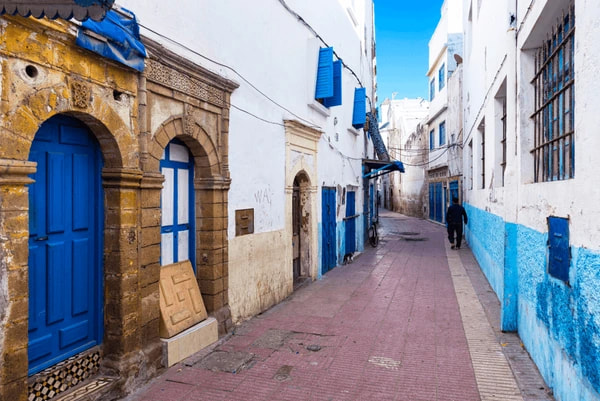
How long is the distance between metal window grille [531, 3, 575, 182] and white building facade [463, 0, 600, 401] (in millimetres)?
10

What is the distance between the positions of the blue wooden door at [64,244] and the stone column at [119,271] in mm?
88

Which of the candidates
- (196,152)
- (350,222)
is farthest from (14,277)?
(350,222)

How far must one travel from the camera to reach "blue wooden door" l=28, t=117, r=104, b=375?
3.38 metres

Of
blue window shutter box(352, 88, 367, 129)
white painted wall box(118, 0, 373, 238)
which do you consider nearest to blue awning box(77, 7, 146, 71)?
white painted wall box(118, 0, 373, 238)

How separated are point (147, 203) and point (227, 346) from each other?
211 centimetres

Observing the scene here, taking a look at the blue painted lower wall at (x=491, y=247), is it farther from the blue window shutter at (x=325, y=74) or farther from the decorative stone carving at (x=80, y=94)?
the decorative stone carving at (x=80, y=94)

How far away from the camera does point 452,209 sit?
1356 cm

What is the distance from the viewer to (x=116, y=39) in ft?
11.8

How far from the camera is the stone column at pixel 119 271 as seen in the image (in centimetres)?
391

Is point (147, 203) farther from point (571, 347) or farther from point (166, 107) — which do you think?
point (571, 347)

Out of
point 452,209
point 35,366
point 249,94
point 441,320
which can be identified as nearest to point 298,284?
point 441,320

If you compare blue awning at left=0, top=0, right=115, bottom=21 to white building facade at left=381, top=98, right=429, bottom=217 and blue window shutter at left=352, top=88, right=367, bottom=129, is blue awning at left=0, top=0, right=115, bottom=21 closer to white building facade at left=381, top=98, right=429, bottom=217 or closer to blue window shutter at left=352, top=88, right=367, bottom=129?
blue window shutter at left=352, top=88, right=367, bottom=129

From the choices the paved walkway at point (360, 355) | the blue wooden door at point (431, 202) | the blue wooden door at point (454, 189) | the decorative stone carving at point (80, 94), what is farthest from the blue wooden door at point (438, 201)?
the decorative stone carving at point (80, 94)

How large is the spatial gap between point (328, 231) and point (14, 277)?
7.64m
